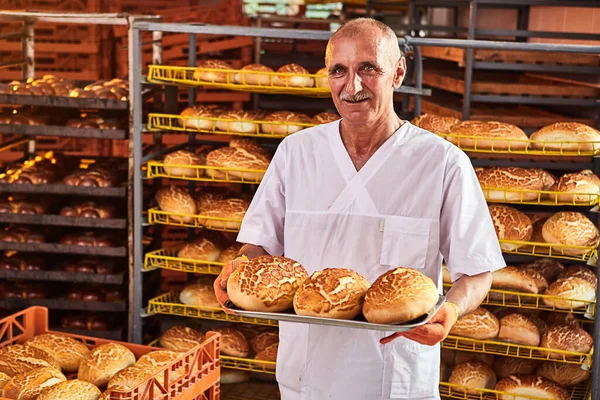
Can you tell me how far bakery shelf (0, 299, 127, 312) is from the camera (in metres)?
4.46

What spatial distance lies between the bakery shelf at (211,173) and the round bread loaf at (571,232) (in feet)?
4.57

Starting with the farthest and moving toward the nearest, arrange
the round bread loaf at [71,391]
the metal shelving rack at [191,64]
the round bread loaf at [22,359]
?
the metal shelving rack at [191,64]
the round bread loaf at [22,359]
the round bread loaf at [71,391]

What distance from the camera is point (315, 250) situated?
2527 millimetres

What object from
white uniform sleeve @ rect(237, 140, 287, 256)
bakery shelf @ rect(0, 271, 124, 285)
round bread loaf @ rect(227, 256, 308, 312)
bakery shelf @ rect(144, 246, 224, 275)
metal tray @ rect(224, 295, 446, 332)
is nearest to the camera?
metal tray @ rect(224, 295, 446, 332)

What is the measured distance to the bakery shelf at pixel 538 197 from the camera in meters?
3.86

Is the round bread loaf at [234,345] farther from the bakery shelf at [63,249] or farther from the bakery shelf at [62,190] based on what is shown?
the bakery shelf at [62,190]

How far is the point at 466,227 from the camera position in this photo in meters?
2.35

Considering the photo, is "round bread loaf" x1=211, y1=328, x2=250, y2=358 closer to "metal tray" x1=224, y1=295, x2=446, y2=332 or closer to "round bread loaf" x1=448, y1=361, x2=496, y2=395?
"round bread loaf" x1=448, y1=361, x2=496, y2=395

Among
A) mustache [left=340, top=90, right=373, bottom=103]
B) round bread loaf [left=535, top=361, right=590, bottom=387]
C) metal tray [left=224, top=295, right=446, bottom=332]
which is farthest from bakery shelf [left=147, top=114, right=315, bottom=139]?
metal tray [left=224, top=295, right=446, bottom=332]

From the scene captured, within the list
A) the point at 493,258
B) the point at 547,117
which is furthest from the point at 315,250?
the point at 547,117

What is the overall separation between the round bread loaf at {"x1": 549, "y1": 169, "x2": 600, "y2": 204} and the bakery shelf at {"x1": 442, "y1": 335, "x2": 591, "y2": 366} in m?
0.69

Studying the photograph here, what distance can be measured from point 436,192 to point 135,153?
85.7 inches

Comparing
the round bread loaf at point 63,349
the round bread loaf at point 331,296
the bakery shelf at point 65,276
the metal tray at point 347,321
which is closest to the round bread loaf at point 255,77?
the bakery shelf at point 65,276

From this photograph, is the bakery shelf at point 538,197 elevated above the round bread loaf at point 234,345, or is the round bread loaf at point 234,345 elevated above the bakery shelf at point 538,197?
the bakery shelf at point 538,197
